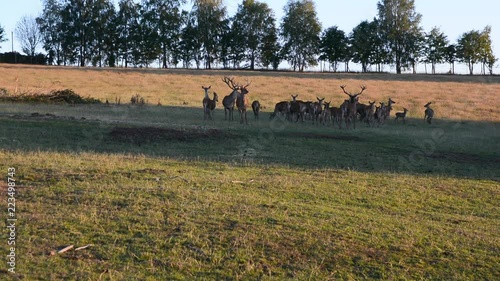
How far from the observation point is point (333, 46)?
8550 cm

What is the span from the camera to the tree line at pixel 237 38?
264ft

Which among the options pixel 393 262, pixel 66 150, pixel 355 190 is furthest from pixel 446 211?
pixel 66 150

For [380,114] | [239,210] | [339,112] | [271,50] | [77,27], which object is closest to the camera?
[239,210]

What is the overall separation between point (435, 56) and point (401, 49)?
6.31 metres

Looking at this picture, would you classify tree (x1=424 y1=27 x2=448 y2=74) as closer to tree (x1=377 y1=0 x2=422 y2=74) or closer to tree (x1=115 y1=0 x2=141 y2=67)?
tree (x1=377 y1=0 x2=422 y2=74)

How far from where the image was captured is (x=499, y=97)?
46531 mm

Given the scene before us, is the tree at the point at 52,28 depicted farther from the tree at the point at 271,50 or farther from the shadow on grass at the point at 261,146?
the shadow on grass at the point at 261,146

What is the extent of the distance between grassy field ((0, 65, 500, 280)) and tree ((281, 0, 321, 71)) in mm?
61746

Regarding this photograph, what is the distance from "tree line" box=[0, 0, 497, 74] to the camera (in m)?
80.6

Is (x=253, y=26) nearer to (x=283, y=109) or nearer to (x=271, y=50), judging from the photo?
(x=271, y=50)

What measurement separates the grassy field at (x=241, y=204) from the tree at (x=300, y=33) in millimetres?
61746

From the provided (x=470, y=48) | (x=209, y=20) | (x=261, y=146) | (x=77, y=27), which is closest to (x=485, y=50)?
(x=470, y=48)

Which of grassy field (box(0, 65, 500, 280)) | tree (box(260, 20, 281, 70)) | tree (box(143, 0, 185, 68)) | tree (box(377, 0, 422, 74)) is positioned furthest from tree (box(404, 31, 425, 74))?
grassy field (box(0, 65, 500, 280))

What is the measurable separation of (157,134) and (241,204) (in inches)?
393
